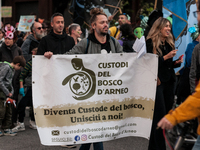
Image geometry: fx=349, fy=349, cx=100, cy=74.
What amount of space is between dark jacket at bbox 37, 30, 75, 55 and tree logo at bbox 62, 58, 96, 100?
1.51 m

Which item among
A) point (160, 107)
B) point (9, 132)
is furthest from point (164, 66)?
point (9, 132)

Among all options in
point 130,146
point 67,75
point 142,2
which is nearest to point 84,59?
point 67,75

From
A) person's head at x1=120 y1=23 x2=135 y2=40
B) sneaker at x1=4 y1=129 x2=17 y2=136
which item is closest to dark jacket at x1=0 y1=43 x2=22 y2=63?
sneaker at x1=4 y1=129 x2=17 y2=136

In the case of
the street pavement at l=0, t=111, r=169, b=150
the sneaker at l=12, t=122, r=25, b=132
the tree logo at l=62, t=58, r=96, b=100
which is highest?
the tree logo at l=62, t=58, r=96, b=100

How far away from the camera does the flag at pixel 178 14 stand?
6.58 m

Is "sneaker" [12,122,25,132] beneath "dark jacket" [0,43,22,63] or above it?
beneath

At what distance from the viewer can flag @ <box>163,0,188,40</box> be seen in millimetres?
6580

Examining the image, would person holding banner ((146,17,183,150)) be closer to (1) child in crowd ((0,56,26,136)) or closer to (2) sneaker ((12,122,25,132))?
(1) child in crowd ((0,56,26,136))

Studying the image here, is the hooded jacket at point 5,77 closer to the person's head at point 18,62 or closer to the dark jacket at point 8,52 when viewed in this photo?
the person's head at point 18,62

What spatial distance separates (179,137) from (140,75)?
1576 millimetres

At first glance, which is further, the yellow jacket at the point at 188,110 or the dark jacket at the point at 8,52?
the dark jacket at the point at 8,52

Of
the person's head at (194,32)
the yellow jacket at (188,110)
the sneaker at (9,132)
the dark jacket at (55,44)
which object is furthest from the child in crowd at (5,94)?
the yellow jacket at (188,110)

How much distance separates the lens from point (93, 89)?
13.6 ft

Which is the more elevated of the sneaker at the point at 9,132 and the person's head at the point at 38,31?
the person's head at the point at 38,31
